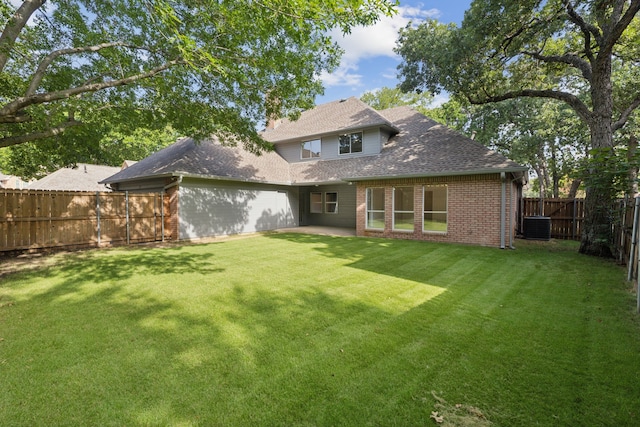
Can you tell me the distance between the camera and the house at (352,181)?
34.4 ft

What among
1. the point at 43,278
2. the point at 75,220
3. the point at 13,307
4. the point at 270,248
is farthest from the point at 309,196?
the point at 13,307

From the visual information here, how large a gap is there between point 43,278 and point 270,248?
5.83 metres

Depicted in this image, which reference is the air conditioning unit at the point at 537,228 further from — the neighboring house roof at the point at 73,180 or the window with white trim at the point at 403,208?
the neighboring house roof at the point at 73,180

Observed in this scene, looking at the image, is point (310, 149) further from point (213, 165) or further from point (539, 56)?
point (539, 56)

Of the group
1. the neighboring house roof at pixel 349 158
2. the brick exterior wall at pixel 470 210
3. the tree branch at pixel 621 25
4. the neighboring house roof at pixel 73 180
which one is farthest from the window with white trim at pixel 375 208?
the neighboring house roof at pixel 73 180

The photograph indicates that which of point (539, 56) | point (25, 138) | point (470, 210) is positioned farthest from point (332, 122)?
point (25, 138)

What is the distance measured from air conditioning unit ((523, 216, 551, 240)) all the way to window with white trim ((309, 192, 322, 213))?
10.7m

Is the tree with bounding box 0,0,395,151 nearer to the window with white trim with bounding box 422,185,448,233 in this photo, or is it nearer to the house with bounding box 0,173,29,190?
the window with white trim with bounding box 422,185,448,233

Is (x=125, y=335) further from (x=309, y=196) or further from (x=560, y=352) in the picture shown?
(x=309, y=196)

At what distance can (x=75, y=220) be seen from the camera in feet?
32.7

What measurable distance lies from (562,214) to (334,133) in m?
11.4

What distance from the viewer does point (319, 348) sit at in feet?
11.1

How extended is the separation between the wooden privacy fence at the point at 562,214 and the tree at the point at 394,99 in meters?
20.2

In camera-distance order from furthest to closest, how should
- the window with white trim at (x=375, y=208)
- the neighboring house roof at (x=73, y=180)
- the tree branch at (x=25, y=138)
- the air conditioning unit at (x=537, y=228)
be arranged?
1. the neighboring house roof at (x=73, y=180)
2. the window with white trim at (x=375, y=208)
3. the air conditioning unit at (x=537, y=228)
4. the tree branch at (x=25, y=138)
